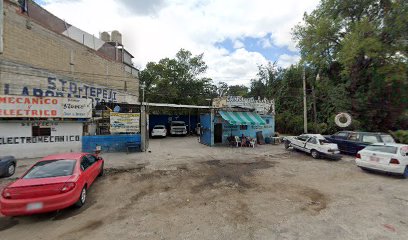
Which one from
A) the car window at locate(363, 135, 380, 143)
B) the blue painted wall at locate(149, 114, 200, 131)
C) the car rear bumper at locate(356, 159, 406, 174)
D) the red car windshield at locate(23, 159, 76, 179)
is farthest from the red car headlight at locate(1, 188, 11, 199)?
the blue painted wall at locate(149, 114, 200, 131)

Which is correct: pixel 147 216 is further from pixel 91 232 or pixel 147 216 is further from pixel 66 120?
pixel 66 120

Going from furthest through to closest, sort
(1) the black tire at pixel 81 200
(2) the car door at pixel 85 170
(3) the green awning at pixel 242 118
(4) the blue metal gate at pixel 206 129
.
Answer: (4) the blue metal gate at pixel 206 129, (3) the green awning at pixel 242 118, (2) the car door at pixel 85 170, (1) the black tire at pixel 81 200

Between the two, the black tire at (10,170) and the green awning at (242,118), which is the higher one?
the green awning at (242,118)

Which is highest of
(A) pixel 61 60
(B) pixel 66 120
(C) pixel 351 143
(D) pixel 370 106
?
(A) pixel 61 60

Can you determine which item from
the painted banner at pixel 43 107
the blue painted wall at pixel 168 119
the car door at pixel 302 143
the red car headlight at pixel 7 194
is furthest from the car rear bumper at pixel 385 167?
the blue painted wall at pixel 168 119

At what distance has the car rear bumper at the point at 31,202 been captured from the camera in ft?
15.0

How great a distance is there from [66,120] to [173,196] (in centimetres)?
1030

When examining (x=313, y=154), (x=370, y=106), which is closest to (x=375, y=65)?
(x=370, y=106)

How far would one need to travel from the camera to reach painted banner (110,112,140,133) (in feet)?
45.8

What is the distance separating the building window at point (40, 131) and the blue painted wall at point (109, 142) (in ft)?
6.42

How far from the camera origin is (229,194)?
667 cm

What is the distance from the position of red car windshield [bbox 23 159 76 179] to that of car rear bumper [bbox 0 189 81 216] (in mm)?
725

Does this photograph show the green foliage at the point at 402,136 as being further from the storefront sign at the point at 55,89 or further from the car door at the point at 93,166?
the storefront sign at the point at 55,89

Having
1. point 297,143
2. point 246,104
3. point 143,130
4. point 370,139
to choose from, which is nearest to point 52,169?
point 143,130
